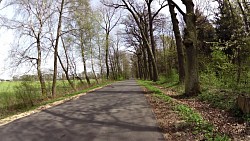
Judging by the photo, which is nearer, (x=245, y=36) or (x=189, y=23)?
(x=245, y=36)

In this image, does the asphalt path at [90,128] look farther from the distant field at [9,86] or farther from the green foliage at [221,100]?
the distant field at [9,86]

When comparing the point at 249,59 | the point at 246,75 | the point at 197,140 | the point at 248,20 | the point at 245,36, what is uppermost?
the point at 248,20

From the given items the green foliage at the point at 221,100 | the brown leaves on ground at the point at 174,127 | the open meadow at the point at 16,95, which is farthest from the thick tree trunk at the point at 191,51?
the open meadow at the point at 16,95

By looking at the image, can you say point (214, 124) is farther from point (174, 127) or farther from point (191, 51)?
point (191, 51)

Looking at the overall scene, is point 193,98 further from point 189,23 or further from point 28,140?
point 28,140

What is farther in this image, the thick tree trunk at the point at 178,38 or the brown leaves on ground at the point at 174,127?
the thick tree trunk at the point at 178,38

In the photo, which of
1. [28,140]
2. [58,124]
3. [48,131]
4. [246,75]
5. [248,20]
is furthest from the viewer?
[246,75]

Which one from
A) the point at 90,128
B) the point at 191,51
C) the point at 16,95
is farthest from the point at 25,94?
the point at 191,51

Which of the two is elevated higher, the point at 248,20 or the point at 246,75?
the point at 248,20

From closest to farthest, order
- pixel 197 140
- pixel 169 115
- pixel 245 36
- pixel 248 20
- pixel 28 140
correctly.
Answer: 1. pixel 197 140
2. pixel 28 140
3. pixel 169 115
4. pixel 245 36
5. pixel 248 20

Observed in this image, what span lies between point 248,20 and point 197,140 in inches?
305

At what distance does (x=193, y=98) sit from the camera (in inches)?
495

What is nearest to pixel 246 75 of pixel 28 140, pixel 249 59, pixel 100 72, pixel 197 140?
pixel 249 59

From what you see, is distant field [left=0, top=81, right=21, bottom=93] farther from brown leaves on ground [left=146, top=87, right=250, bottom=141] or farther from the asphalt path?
brown leaves on ground [left=146, top=87, right=250, bottom=141]
